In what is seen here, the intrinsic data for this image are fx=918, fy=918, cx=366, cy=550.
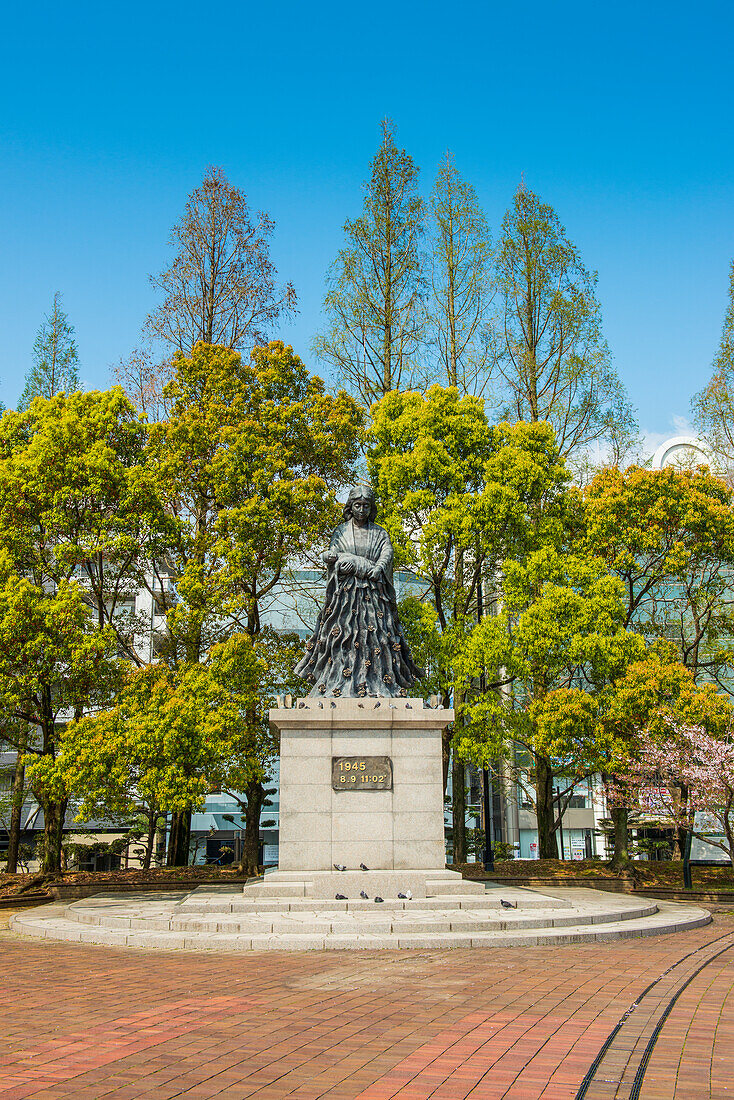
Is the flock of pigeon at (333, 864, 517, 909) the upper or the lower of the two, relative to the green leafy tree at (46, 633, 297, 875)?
lower

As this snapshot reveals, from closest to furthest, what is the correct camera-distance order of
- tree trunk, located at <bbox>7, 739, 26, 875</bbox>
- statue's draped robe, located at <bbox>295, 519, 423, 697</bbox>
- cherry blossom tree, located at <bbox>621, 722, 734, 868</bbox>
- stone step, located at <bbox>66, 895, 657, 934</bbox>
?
stone step, located at <bbox>66, 895, 657, 934</bbox> < statue's draped robe, located at <bbox>295, 519, 423, 697</bbox> < cherry blossom tree, located at <bbox>621, 722, 734, 868</bbox> < tree trunk, located at <bbox>7, 739, 26, 875</bbox>

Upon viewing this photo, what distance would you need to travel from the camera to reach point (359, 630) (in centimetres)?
1541

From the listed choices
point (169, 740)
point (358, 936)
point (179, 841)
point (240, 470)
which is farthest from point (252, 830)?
point (358, 936)

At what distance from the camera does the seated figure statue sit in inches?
592

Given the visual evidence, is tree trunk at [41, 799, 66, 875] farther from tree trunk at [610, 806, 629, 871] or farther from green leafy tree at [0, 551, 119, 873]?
tree trunk at [610, 806, 629, 871]

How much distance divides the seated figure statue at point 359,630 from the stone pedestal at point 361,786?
0.94 meters

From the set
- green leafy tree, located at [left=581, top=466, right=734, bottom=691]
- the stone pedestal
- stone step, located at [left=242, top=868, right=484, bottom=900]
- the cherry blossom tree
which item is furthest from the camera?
green leafy tree, located at [left=581, top=466, right=734, bottom=691]

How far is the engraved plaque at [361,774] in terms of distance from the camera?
1371 cm

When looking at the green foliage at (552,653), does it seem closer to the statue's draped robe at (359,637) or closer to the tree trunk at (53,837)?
the statue's draped robe at (359,637)

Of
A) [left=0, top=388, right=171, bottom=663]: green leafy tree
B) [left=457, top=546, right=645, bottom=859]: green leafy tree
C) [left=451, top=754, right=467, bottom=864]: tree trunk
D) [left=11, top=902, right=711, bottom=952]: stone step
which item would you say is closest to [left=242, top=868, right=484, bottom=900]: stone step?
[left=11, top=902, right=711, bottom=952]: stone step

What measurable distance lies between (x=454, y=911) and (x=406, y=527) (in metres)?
11.4

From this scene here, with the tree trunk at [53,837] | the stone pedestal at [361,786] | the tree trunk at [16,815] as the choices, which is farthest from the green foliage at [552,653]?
the tree trunk at [16,815]

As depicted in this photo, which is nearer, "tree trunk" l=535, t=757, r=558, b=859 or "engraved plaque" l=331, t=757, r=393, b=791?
"engraved plaque" l=331, t=757, r=393, b=791

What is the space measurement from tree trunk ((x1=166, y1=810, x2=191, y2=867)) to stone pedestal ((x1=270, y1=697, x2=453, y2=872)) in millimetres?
7986
